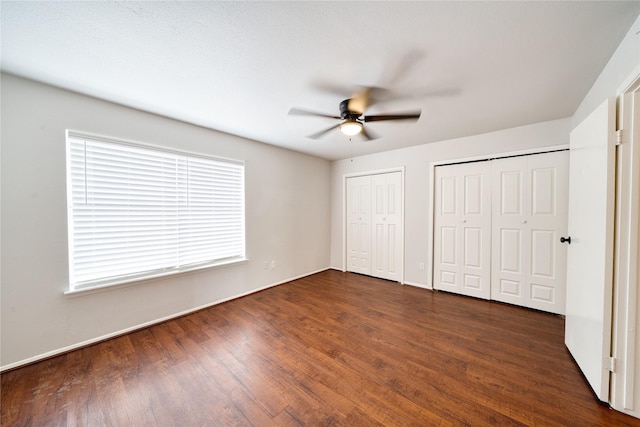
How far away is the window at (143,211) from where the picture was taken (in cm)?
211

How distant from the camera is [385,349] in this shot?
205 centimetres

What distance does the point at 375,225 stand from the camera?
429 centimetres

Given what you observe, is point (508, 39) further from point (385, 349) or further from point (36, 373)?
point (36, 373)

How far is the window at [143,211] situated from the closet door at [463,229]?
10.4ft

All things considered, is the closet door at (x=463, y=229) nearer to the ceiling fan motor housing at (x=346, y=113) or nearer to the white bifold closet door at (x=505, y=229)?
the white bifold closet door at (x=505, y=229)

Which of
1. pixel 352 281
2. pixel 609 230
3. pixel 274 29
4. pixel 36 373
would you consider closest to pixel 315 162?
pixel 352 281

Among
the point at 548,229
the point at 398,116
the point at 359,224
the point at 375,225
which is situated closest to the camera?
the point at 398,116

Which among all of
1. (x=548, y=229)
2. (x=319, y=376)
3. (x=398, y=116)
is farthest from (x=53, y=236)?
(x=548, y=229)

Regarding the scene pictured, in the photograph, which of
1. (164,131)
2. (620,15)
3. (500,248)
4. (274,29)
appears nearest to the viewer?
(620,15)

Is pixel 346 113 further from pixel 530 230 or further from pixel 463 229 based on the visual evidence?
pixel 530 230

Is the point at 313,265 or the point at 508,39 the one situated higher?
the point at 508,39

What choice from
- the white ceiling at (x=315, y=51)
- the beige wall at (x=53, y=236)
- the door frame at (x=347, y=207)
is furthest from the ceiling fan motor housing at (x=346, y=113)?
the door frame at (x=347, y=207)

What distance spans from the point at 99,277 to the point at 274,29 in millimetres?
2707

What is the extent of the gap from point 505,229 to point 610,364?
1.87 m
